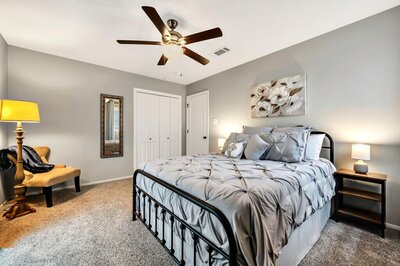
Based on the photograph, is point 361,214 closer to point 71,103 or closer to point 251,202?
point 251,202

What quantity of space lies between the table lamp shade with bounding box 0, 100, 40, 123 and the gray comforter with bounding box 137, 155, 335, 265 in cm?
190

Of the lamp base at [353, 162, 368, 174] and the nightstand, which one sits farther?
the lamp base at [353, 162, 368, 174]

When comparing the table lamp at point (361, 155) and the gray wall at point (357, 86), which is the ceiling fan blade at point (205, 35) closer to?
the gray wall at point (357, 86)

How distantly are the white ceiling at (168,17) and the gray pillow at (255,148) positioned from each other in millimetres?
1581

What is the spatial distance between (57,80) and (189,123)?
123 inches

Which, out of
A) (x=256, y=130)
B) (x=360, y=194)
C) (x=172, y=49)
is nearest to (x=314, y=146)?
(x=360, y=194)

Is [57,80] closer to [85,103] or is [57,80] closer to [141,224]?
[85,103]

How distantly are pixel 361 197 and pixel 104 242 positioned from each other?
2.87m

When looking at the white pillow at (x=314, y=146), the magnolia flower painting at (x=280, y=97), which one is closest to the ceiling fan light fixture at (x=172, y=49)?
the magnolia flower painting at (x=280, y=97)

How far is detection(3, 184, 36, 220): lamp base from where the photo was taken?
2.30m

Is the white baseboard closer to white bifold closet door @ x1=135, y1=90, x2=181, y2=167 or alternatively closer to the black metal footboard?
the black metal footboard

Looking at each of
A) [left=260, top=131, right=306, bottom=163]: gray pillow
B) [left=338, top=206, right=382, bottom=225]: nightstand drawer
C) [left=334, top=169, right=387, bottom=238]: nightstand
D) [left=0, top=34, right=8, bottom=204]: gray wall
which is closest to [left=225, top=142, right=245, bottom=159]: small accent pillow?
[left=260, top=131, right=306, bottom=163]: gray pillow

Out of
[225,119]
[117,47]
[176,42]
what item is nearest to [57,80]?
[117,47]

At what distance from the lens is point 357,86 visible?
2.36m
